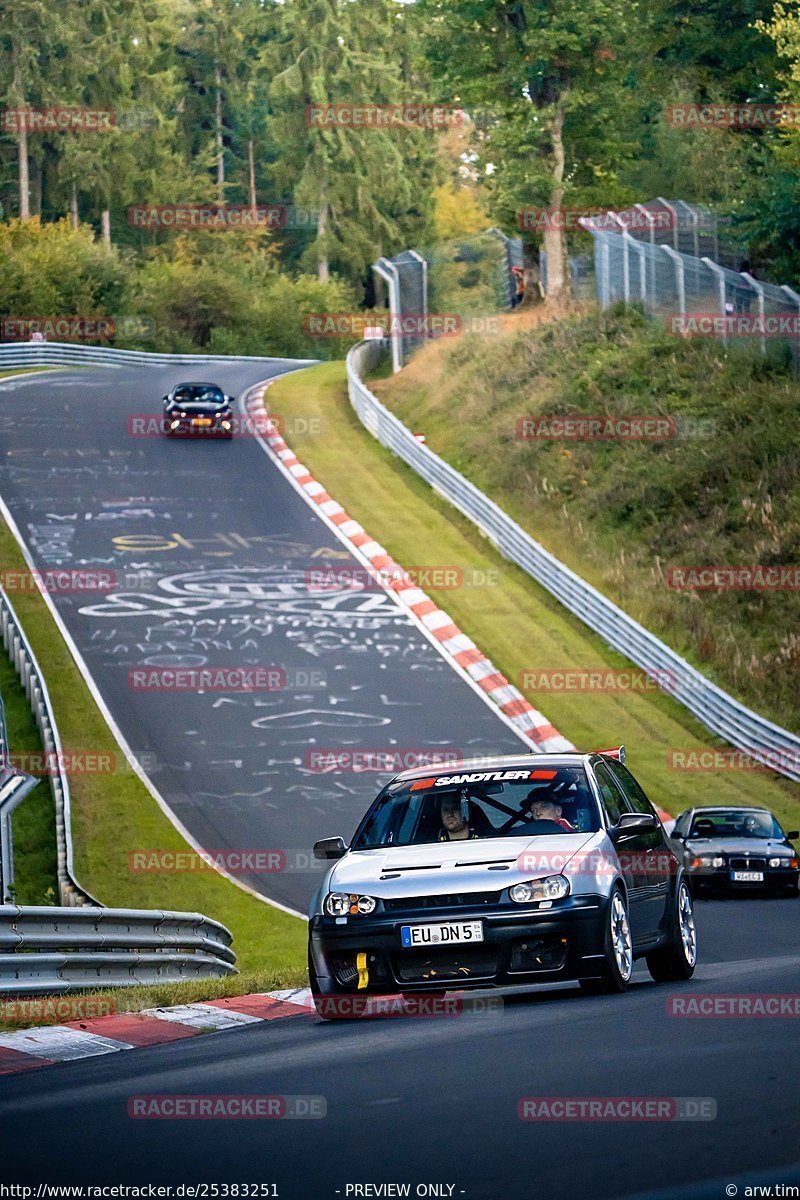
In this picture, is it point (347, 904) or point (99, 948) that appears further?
point (99, 948)

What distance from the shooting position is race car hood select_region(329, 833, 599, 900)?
9758mm

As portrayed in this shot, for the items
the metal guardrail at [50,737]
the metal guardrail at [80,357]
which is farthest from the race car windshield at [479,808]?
the metal guardrail at [80,357]

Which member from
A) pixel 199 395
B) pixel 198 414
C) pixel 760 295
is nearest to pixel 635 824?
pixel 760 295

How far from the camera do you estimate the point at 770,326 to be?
3869cm

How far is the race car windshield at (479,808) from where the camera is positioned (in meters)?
10.6

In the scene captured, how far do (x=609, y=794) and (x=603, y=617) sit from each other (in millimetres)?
20862

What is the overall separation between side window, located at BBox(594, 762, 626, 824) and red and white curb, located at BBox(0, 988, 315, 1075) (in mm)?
2209

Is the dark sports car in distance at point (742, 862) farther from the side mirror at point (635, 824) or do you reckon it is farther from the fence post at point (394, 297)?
the fence post at point (394, 297)

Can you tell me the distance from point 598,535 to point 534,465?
4.27 m

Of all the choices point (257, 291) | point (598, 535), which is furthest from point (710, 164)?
point (257, 291)

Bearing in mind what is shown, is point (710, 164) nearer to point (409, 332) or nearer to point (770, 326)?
point (409, 332)

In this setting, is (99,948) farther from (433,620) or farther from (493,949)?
(433,620)

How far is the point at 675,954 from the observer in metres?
11.3

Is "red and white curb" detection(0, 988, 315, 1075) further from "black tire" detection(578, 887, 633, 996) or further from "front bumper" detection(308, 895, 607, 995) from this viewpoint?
"black tire" detection(578, 887, 633, 996)
